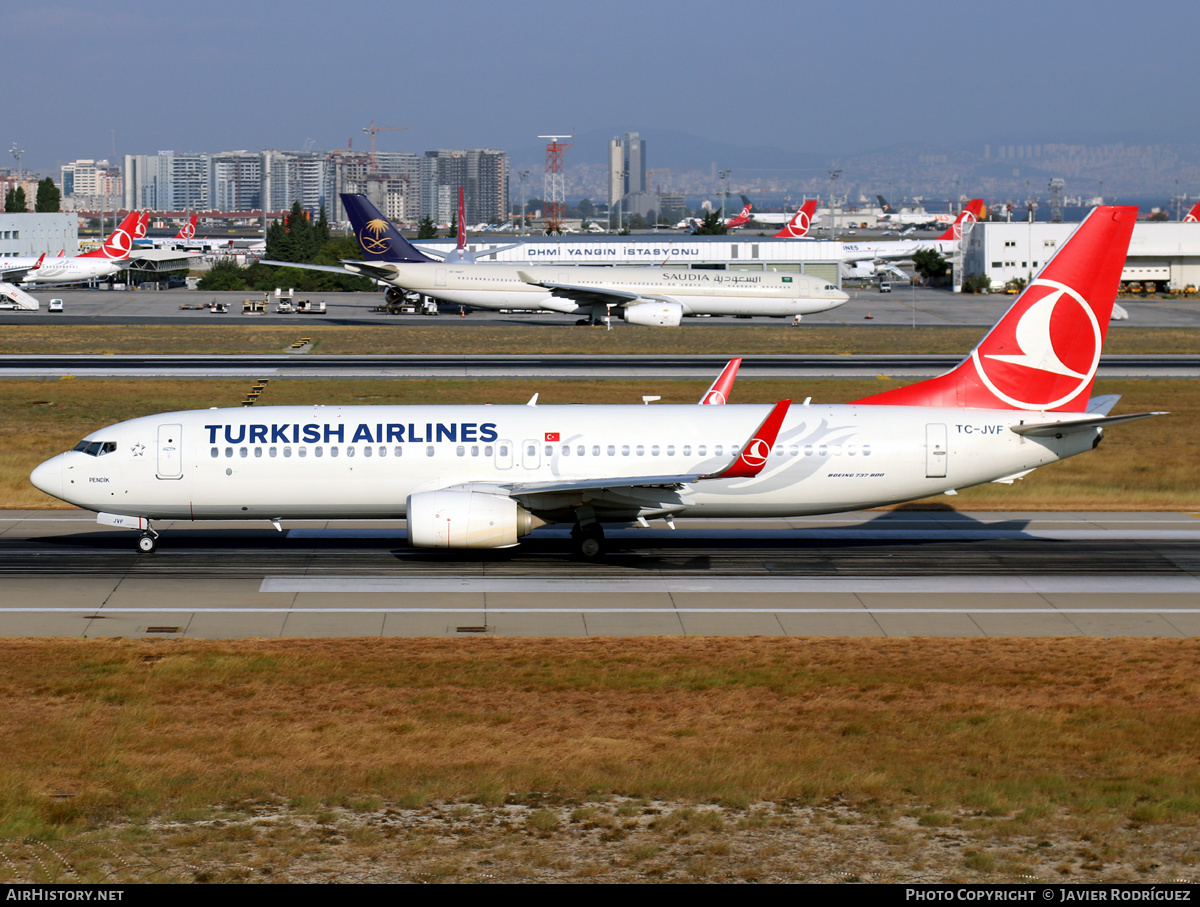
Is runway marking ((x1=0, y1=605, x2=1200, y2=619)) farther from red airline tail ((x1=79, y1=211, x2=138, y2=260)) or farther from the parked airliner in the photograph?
red airline tail ((x1=79, y1=211, x2=138, y2=260))

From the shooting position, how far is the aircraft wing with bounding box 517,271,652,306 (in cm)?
9700

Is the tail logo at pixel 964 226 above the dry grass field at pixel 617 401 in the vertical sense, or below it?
above

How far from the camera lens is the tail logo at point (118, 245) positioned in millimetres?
141625

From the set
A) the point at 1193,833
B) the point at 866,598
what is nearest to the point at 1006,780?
the point at 1193,833

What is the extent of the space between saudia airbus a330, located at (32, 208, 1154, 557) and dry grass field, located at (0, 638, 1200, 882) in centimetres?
717

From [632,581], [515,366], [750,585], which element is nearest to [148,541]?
[632,581]

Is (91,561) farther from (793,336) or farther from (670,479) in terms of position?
(793,336)

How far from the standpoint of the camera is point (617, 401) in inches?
2235

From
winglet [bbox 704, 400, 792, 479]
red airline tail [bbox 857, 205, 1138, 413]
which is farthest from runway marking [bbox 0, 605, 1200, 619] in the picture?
red airline tail [bbox 857, 205, 1138, 413]

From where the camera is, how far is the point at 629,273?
101 m

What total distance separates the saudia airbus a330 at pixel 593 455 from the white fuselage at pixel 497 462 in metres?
0.04

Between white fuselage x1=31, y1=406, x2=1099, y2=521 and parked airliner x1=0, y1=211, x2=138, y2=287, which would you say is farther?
parked airliner x1=0, y1=211, x2=138, y2=287

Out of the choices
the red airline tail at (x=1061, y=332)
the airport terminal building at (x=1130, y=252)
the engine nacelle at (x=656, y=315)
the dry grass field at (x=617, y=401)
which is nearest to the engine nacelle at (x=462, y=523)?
the red airline tail at (x=1061, y=332)

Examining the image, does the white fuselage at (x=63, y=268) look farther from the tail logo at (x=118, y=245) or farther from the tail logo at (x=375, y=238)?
the tail logo at (x=375, y=238)
